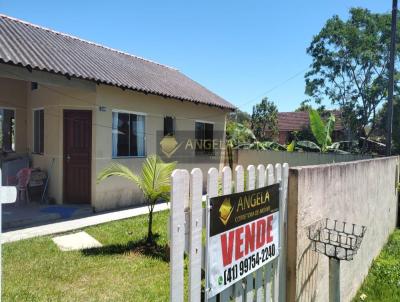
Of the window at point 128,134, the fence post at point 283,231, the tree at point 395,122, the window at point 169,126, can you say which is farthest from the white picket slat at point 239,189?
the tree at point 395,122

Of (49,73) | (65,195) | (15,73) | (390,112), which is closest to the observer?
(15,73)

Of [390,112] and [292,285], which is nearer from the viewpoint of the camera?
[292,285]

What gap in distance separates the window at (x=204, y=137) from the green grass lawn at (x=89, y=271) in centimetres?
758

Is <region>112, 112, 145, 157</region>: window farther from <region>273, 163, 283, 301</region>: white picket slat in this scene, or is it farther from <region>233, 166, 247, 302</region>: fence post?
<region>233, 166, 247, 302</region>: fence post

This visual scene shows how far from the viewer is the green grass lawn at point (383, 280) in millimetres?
5164

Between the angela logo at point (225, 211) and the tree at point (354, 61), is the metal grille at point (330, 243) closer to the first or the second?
the angela logo at point (225, 211)

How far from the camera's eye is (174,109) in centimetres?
1220

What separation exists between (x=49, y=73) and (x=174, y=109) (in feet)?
16.1

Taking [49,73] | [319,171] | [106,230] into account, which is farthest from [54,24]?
[319,171]

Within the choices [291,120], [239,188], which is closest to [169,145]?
[239,188]

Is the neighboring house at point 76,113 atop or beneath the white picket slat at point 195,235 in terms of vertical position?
atop

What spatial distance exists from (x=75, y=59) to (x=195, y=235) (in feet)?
29.3

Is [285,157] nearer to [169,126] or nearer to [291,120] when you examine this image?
[169,126]

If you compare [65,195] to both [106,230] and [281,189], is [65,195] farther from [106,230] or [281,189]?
[281,189]
